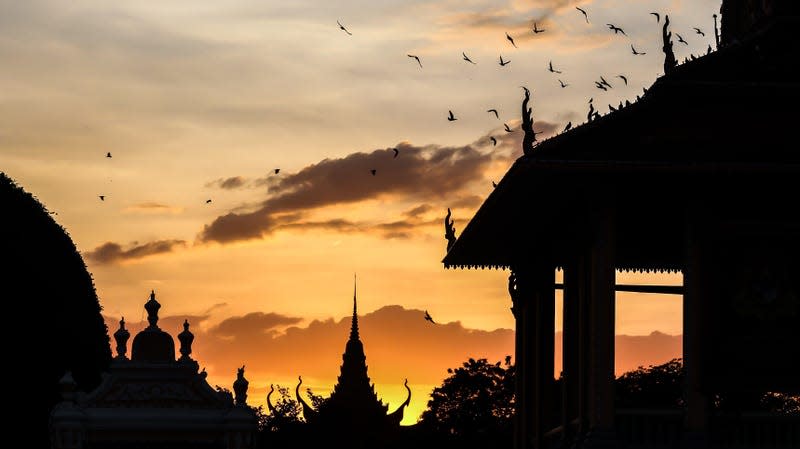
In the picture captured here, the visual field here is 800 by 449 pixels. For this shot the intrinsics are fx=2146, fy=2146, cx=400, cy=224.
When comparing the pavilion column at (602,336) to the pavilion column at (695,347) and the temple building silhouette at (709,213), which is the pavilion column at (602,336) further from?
the pavilion column at (695,347)

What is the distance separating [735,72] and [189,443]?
13537 millimetres

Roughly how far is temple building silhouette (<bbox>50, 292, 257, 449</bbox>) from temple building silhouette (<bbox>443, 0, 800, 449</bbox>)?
757 cm

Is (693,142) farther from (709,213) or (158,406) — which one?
(158,406)

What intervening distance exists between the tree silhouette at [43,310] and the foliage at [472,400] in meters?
49.9

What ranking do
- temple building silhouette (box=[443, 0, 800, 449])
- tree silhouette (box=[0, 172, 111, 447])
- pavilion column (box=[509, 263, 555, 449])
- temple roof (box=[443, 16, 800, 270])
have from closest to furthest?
temple roof (box=[443, 16, 800, 270]) < temple building silhouette (box=[443, 0, 800, 449]) < pavilion column (box=[509, 263, 555, 449]) < tree silhouette (box=[0, 172, 111, 447])

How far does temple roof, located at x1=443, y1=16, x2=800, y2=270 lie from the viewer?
39.4 m

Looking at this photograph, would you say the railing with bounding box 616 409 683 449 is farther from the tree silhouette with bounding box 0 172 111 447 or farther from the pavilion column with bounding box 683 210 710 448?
the tree silhouette with bounding box 0 172 111 447

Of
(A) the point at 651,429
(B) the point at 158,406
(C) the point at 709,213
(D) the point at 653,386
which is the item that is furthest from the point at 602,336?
(D) the point at 653,386

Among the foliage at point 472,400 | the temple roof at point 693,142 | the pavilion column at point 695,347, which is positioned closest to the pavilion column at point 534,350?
the temple roof at point 693,142

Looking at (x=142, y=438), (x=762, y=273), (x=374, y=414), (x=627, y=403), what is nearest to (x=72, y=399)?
(x=142, y=438)

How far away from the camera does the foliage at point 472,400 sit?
10775 centimetres

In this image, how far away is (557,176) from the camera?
39.6m

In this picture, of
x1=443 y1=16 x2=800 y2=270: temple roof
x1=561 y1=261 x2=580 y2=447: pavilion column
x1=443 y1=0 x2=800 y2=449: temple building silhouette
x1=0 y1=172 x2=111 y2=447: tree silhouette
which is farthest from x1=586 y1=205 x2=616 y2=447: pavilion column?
x1=0 y1=172 x2=111 y2=447: tree silhouette

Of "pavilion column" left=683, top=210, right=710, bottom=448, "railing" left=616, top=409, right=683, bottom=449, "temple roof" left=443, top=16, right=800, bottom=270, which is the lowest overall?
"railing" left=616, top=409, right=683, bottom=449
